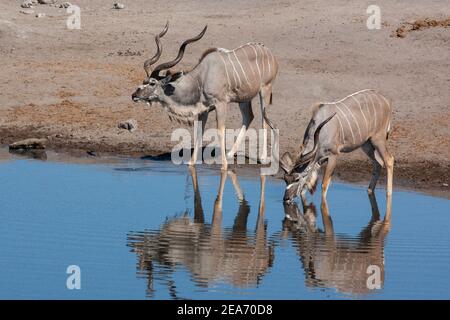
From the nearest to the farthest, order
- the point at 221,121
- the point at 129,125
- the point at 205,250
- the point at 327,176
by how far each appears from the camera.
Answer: the point at 205,250 → the point at 327,176 → the point at 221,121 → the point at 129,125

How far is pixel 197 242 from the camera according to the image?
1038 centimetres

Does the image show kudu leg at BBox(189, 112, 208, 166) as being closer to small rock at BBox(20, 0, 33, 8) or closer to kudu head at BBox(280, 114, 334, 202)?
kudu head at BBox(280, 114, 334, 202)

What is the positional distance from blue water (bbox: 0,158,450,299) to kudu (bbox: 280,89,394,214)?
271 mm

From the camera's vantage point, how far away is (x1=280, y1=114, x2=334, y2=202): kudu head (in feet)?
40.0

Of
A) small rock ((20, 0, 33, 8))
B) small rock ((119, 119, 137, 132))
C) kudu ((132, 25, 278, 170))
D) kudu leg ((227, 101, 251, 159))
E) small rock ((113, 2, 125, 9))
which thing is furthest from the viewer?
small rock ((113, 2, 125, 9))

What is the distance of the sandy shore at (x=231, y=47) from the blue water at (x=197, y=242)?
1.87 metres

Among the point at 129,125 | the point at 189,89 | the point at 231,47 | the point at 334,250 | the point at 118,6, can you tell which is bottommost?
the point at 334,250

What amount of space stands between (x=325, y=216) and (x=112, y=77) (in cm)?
736

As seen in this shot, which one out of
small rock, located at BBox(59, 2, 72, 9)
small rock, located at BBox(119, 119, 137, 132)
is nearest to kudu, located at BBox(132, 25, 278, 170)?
small rock, located at BBox(119, 119, 137, 132)

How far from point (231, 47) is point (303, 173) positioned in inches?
308

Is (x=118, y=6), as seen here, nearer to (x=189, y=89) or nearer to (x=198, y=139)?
(x=189, y=89)

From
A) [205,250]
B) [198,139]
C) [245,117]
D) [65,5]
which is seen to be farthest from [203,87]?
[65,5]

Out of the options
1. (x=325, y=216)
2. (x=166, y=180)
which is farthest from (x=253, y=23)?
(x=325, y=216)
